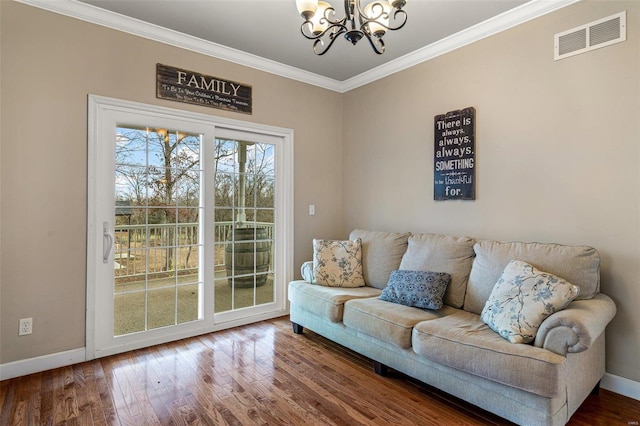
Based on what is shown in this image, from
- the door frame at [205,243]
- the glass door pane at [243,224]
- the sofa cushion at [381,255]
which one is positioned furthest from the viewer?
the glass door pane at [243,224]

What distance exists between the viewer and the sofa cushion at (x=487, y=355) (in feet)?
5.47

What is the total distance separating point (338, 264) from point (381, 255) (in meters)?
0.42

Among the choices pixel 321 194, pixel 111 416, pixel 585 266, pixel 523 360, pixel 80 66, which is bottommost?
pixel 111 416

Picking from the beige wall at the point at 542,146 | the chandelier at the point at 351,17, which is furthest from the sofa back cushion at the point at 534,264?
the chandelier at the point at 351,17

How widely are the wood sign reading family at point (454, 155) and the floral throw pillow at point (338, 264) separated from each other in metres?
0.96

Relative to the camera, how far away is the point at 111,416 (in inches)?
78.5

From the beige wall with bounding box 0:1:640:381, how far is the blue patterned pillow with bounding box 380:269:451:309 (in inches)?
28.2

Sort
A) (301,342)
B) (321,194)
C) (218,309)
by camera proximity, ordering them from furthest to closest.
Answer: (321,194) → (218,309) → (301,342)

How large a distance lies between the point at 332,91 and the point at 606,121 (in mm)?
2799

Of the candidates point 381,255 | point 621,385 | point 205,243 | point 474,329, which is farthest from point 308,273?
point 621,385

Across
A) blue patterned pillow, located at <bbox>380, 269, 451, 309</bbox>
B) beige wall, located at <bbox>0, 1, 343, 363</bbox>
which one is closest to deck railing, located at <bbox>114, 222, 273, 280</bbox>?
beige wall, located at <bbox>0, 1, 343, 363</bbox>

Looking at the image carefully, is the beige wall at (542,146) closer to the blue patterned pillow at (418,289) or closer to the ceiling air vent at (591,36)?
the ceiling air vent at (591,36)

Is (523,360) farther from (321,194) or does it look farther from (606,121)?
(321,194)

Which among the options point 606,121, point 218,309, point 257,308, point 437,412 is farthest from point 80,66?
point 606,121
